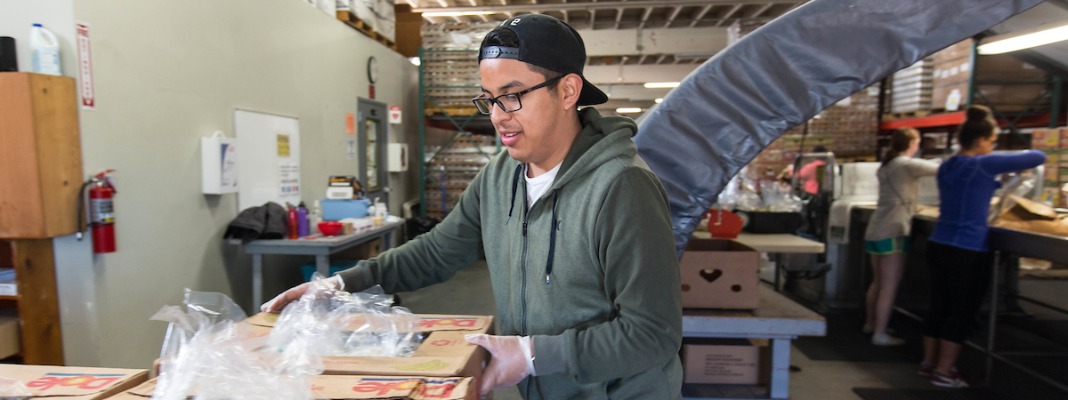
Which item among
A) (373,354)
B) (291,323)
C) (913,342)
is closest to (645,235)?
(373,354)

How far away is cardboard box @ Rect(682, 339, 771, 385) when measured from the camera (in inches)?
113

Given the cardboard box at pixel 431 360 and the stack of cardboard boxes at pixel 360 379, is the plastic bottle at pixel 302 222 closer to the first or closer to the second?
the cardboard box at pixel 431 360

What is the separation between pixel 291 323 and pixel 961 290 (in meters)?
3.96

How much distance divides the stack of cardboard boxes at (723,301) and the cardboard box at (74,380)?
2012mm

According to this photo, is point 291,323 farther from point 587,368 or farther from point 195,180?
point 195,180

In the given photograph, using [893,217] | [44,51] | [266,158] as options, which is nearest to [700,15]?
[893,217]

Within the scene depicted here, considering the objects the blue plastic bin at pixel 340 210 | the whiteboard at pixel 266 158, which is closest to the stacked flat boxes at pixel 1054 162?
the blue plastic bin at pixel 340 210

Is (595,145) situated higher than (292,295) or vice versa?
(595,145)

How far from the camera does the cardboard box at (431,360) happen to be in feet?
3.31

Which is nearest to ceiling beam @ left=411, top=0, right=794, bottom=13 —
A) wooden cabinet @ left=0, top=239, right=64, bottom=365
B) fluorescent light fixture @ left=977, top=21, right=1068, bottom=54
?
fluorescent light fixture @ left=977, top=21, right=1068, bottom=54

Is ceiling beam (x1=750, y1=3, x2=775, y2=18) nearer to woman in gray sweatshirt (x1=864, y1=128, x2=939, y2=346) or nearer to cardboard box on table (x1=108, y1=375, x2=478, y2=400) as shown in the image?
woman in gray sweatshirt (x1=864, y1=128, x2=939, y2=346)

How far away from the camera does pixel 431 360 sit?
41.6 inches

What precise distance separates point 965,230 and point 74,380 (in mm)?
4308

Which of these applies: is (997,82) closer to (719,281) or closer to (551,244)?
(719,281)
